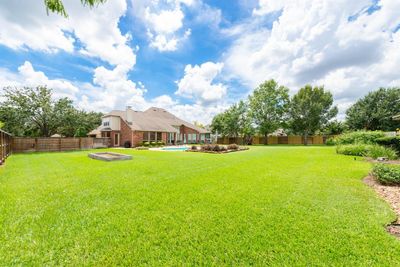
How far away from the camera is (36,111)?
19281 millimetres

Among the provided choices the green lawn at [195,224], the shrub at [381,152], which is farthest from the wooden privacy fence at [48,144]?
the shrub at [381,152]

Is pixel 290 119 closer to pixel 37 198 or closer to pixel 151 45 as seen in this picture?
pixel 151 45

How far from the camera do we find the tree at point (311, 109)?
3089cm

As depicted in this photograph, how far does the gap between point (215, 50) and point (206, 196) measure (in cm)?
1418

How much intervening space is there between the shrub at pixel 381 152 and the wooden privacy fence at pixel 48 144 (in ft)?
81.3

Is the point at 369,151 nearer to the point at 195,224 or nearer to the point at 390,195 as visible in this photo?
the point at 390,195

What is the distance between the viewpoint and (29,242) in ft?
8.36

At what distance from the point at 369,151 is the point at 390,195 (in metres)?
8.40

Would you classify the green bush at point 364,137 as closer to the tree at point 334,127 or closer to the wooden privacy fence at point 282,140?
the wooden privacy fence at point 282,140

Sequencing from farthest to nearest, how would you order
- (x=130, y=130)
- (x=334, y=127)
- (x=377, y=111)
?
(x=334, y=127) → (x=377, y=111) → (x=130, y=130)

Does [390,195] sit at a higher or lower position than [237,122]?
lower

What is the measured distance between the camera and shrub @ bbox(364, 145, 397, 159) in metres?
9.80

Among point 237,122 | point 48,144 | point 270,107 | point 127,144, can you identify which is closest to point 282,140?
point 270,107

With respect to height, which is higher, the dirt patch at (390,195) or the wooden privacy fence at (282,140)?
the wooden privacy fence at (282,140)
